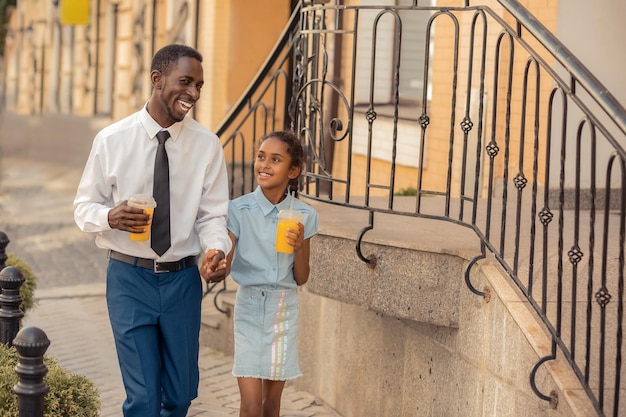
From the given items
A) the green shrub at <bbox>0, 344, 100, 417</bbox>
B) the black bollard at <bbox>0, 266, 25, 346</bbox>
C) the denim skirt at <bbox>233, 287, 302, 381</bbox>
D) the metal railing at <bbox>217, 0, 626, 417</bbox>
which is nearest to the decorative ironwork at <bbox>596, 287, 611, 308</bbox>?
the metal railing at <bbox>217, 0, 626, 417</bbox>

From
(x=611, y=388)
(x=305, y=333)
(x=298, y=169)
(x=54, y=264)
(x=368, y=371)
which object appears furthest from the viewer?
(x=54, y=264)

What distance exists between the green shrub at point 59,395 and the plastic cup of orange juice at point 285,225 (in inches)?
38.8

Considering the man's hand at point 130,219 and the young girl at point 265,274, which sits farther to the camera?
the young girl at point 265,274

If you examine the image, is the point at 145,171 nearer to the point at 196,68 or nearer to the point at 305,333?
the point at 196,68

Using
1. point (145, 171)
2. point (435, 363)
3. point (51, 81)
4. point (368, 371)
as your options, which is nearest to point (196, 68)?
point (145, 171)

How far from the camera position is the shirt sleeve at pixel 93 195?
4.49m

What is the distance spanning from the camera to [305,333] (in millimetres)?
7246

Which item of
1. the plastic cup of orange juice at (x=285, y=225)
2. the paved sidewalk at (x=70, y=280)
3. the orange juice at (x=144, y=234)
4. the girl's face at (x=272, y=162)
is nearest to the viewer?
the orange juice at (x=144, y=234)

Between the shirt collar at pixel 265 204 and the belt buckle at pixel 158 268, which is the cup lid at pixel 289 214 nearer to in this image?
the shirt collar at pixel 265 204

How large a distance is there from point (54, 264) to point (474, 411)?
24.6ft

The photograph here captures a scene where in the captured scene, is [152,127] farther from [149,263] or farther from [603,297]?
[603,297]

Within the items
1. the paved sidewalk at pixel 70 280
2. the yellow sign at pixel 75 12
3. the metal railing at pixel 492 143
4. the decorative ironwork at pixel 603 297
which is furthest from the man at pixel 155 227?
the yellow sign at pixel 75 12

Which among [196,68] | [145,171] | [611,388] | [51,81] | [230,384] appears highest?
[51,81]

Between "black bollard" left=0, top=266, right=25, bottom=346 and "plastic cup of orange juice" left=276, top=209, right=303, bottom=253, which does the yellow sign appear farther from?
"plastic cup of orange juice" left=276, top=209, right=303, bottom=253
